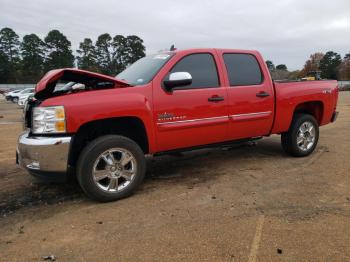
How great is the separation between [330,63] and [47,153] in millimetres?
97714

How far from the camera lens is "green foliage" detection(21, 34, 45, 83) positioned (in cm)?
7556

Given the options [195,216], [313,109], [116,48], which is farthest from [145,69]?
[116,48]

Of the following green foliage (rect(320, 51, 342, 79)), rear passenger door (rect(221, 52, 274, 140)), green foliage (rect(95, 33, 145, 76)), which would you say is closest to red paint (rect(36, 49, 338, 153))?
rear passenger door (rect(221, 52, 274, 140))

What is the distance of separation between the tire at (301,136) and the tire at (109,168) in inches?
115

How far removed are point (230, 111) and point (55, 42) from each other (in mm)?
83804

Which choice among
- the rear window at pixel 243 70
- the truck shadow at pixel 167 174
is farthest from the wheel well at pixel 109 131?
the rear window at pixel 243 70

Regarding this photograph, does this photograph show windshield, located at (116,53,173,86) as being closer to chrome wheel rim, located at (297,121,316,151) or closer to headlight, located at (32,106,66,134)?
headlight, located at (32,106,66,134)

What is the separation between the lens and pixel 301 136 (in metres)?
6.39

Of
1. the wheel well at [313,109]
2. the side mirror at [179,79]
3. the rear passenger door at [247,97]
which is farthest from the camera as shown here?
the wheel well at [313,109]

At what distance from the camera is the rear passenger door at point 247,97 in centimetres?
543

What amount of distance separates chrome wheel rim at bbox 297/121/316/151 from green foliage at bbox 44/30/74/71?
7733 cm

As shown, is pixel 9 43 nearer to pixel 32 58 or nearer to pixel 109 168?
pixel 32 58

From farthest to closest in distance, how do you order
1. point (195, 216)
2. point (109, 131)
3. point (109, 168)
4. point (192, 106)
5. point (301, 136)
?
1. point (301, 136)
2. point (192, 106)
3. point (109, 131)
4. point (109, 168)
5. point (195, 216)

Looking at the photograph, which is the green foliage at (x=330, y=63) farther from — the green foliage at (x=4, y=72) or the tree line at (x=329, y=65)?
the green foliage at (x=4, y=72)
